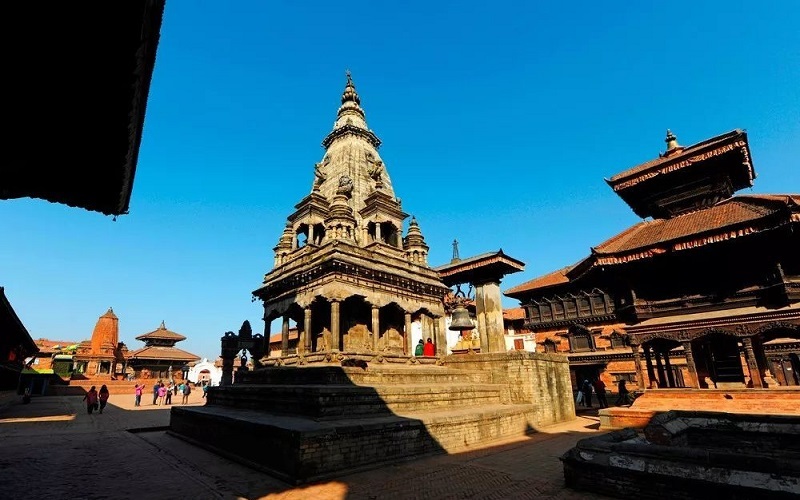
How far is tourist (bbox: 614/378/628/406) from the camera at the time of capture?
22.8m

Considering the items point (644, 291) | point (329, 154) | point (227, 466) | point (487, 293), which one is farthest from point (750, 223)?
point (329, 154)

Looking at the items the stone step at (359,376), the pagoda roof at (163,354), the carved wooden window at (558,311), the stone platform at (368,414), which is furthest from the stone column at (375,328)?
the pagoda roof at (163,354)

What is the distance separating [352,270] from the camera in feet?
59.3

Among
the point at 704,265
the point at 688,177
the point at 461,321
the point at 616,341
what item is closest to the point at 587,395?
the point at 616,341

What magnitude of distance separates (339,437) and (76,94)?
7462 millimetres

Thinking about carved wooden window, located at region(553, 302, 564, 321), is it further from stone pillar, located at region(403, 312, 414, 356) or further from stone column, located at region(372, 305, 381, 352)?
stone column, located at region(372, 305, 381, 352)

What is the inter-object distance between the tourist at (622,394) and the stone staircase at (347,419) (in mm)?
12704

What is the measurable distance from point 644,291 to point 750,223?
151 inches

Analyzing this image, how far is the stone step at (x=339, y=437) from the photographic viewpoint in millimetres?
7930

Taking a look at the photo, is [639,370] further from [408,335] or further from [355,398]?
[408,335]

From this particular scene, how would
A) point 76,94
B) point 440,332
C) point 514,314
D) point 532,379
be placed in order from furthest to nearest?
point 514,314
point 440,332
point 532,379
point 76,94

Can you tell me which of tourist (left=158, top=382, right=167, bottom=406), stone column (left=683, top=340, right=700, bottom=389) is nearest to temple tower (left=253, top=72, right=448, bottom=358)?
stone column (left=683, top=340, right=700, bottom=389)

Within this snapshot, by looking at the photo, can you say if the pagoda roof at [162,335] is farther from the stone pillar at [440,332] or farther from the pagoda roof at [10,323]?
the stone pillar at [440,332]

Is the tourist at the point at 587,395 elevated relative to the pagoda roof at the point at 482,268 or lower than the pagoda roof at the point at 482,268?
lower
